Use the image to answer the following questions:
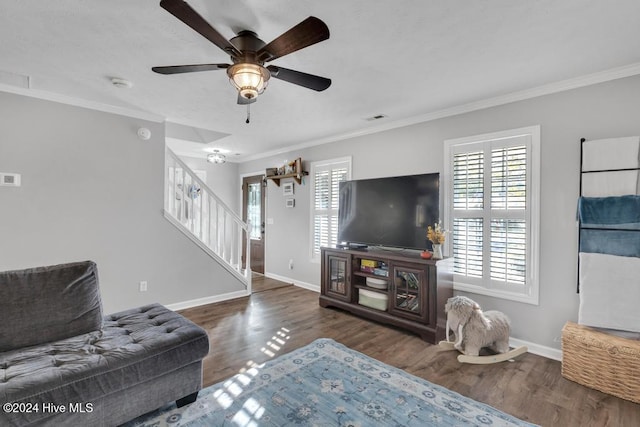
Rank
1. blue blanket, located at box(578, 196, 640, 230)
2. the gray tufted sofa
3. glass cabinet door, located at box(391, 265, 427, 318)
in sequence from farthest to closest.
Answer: glass cabinet door, located at box(391, 265, 427, 318) < blue blanket, located at box(578, 196, 640, 230) < the gray tufted sofa

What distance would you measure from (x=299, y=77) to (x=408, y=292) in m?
2.57

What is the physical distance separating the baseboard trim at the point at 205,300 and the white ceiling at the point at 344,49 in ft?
8.49

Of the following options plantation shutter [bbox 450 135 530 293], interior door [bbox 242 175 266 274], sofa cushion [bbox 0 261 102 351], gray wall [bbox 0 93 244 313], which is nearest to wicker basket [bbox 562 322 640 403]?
plantation shutter [bbox 450 135 530 293]

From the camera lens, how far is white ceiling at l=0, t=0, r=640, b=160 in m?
1.85

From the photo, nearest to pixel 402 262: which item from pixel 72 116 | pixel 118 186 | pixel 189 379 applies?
pixel 189 379

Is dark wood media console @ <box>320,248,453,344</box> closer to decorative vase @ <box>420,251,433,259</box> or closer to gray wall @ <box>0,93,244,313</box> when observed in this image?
decorative vase @ <box>420,251,433,259</box>

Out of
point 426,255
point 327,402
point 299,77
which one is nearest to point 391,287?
point 426,255

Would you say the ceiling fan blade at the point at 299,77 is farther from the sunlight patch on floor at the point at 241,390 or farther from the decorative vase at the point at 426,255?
the sunlight patch on floor at the point at 241,390

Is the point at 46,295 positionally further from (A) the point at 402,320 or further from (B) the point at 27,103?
(A) the point at 402,320

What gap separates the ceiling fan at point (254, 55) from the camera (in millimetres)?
1608

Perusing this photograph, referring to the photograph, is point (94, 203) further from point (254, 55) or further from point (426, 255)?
point (426, 255)

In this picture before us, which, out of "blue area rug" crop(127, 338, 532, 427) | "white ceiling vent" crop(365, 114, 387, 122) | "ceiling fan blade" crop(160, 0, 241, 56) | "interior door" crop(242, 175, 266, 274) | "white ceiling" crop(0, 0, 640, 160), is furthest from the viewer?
"interior door" crop(242, 175, 266, 274)

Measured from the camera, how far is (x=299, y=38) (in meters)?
1.66

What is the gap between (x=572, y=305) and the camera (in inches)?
109
